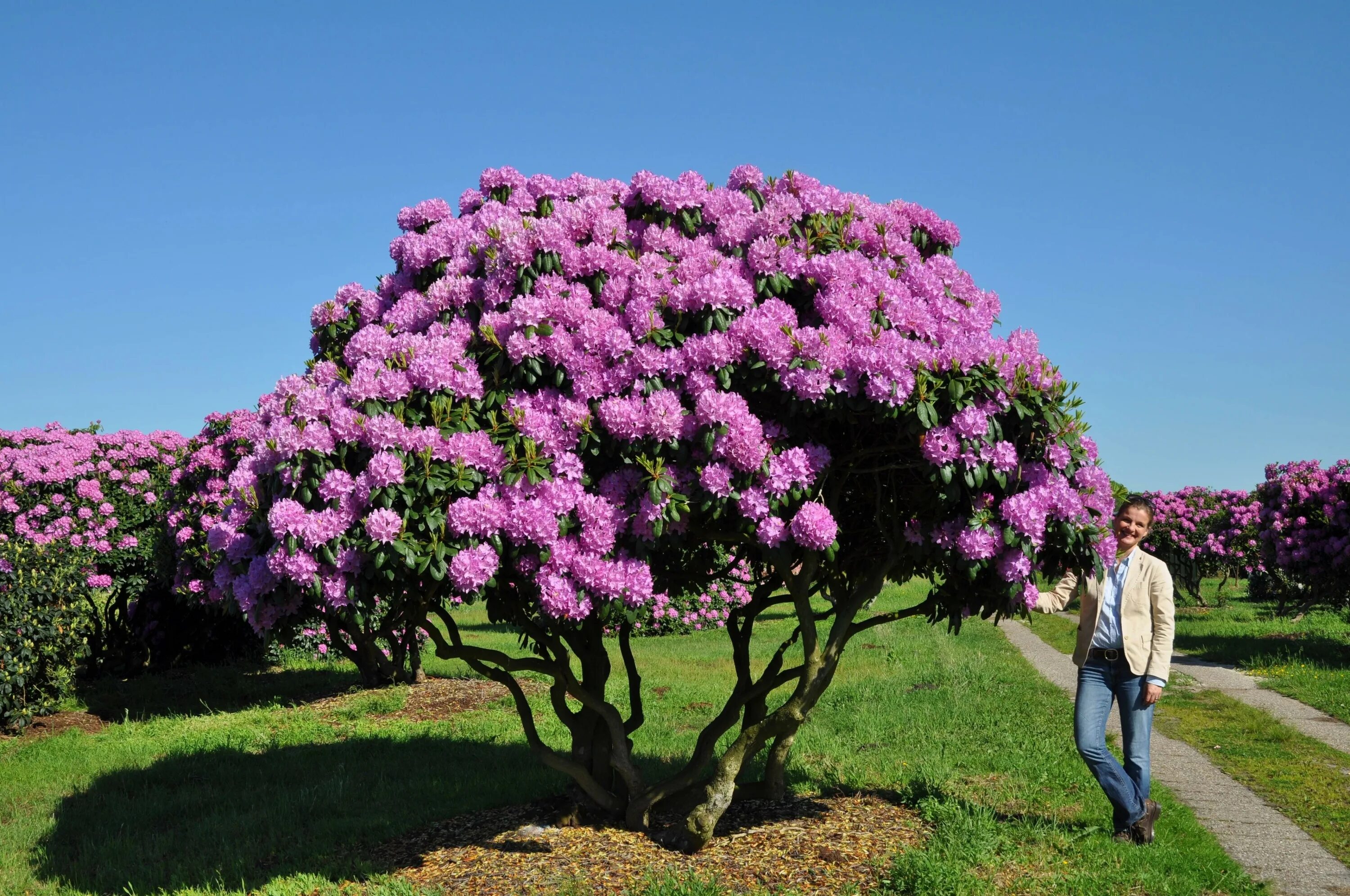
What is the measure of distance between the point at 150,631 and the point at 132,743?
16.5 ft

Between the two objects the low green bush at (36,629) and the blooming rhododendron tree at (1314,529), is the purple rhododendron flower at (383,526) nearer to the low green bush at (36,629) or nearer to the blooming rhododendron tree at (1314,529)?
the low green bush at (36,629)

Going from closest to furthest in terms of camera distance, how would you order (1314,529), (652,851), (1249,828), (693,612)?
(652,851), (1249,828), (1314,529), (693,612)

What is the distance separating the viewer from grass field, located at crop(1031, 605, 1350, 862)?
7.12 meters

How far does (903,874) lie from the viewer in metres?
5.48

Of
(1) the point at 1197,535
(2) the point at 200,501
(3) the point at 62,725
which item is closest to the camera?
(3) the point at 62,725

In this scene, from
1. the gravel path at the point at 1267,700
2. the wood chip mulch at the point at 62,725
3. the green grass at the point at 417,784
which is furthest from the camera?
the wood chip mulch at the point at 62,725

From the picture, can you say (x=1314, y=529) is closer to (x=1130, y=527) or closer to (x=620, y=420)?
(x=1130, y=527)

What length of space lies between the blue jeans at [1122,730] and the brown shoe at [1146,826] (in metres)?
0.03

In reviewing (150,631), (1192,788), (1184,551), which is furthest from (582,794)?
(1184,551)

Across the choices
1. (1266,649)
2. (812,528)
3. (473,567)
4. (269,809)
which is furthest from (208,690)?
(1266,649)

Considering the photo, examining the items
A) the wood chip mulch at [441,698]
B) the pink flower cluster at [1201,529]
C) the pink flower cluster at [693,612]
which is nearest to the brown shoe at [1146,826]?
the wood chip mulch at [441,698]

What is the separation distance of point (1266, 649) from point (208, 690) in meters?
15.9

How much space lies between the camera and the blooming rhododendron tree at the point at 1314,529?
15.5m

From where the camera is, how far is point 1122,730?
248 inches
